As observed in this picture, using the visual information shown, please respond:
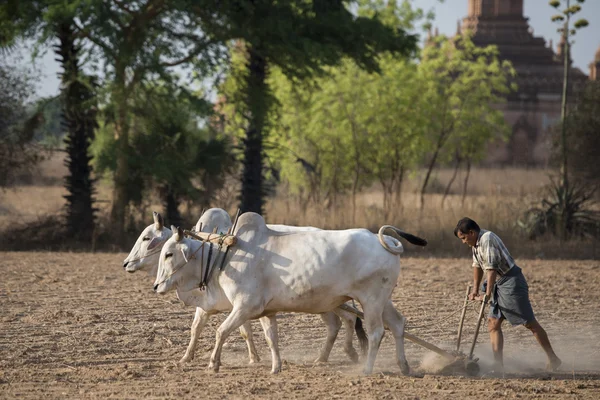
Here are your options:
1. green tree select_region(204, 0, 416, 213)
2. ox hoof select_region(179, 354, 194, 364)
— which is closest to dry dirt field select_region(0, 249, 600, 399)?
ox hoof select_region(179, 354, 194, 364)

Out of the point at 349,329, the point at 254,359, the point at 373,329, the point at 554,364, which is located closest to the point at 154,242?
the point at 254,359

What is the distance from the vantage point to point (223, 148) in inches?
863

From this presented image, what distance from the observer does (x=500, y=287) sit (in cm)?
885

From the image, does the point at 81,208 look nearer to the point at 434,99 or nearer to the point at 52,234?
the point at 52,234

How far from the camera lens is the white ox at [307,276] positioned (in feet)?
27.2

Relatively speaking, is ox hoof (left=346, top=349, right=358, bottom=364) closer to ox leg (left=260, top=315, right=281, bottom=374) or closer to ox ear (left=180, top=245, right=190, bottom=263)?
ox leg (left=260, top=315, right=281, bottom=374)

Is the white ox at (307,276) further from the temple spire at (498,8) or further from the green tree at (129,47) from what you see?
the temple spire at (498,8)

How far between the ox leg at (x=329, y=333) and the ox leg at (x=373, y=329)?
88 centimetres

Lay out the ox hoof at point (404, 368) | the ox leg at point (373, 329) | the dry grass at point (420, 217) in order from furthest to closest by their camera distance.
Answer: the dry grass at point (420, 217)
the ox hoof at point (404, 368)
the ox leg at point (373, 329)

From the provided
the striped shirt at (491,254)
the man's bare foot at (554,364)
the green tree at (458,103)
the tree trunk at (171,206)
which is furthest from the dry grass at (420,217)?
the striped shirt at (491,254)

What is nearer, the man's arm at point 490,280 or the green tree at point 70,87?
the man's arm at point 490,280

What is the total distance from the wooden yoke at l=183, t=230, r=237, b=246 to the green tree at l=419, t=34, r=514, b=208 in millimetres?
21453

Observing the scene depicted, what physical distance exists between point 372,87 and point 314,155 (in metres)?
2.88

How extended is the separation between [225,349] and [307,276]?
195 cm
